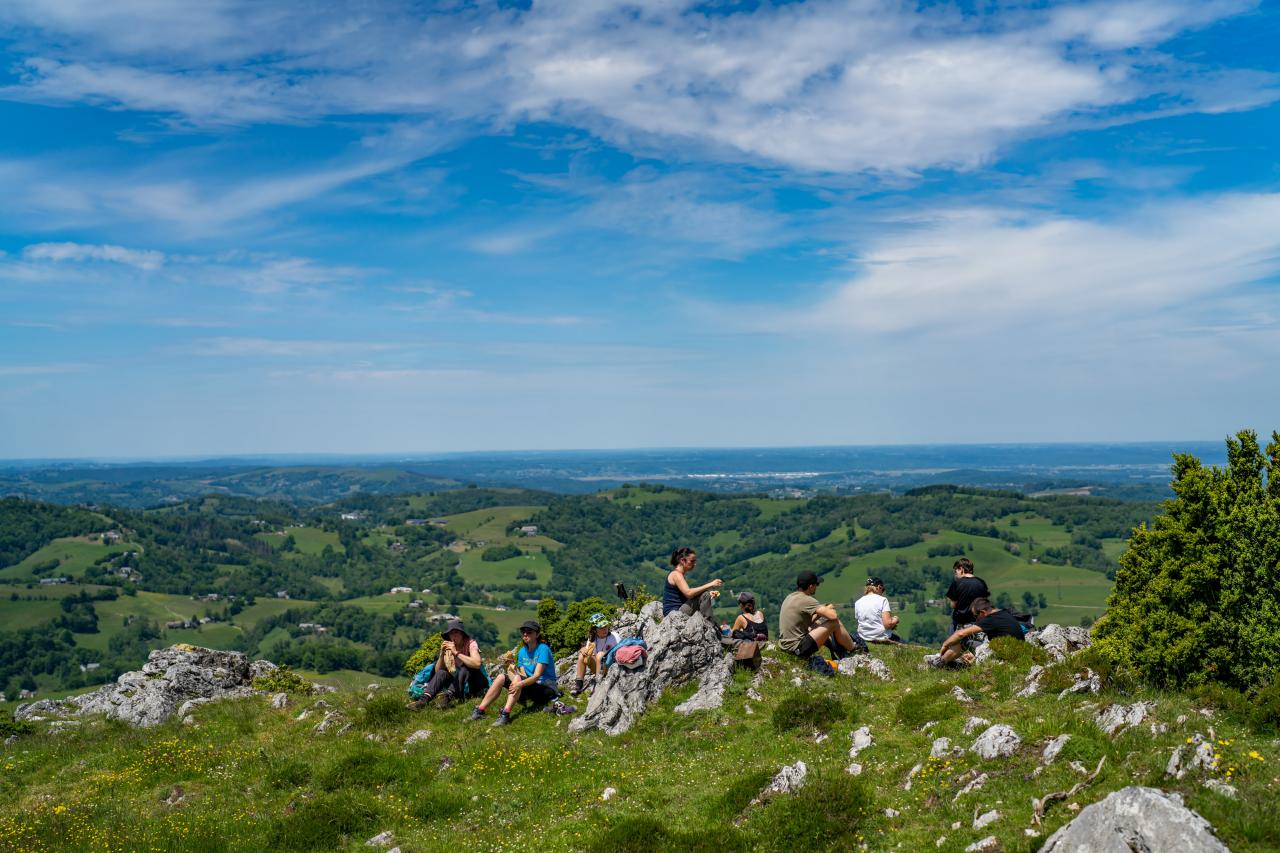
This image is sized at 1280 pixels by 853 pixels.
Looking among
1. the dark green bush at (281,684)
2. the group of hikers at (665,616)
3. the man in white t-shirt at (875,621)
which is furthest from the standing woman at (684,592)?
the dark green bush at (281,684)

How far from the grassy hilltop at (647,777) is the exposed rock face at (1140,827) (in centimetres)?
60

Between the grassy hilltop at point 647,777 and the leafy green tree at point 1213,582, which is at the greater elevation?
the leafy green tree at point 1213,582

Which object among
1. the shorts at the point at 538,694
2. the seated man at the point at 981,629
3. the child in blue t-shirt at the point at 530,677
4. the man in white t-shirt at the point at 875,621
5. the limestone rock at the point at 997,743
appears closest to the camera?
the limestone rock at the point at 997,743

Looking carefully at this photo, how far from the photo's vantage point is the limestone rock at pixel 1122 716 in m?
11.4

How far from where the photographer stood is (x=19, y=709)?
2819 cm

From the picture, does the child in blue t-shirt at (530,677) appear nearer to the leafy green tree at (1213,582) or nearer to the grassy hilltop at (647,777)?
the grassy hilltop at (647,777)

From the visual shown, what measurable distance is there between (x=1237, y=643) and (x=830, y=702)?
750 centimetres

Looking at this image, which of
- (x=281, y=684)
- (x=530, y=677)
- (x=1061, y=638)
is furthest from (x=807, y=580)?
(x=281, y=684)

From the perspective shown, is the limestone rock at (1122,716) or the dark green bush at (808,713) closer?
the limestone rock at (1122,716)

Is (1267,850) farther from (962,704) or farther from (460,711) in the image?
(460,711)

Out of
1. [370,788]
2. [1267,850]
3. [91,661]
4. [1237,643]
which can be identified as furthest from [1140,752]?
[91,661]

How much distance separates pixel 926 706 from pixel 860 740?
196 centimetres

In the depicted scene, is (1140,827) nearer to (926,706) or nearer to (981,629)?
(926,706)

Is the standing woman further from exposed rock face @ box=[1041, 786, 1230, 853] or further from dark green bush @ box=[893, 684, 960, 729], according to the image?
exposed rock face @ box=[1041, 786, 1230, 853]
